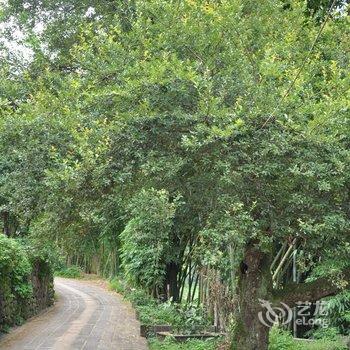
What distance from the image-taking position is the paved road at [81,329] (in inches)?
335

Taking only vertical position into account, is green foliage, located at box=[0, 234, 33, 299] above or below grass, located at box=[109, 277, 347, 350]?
above

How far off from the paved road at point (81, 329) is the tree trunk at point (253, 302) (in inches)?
116

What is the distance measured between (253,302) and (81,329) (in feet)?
18.5

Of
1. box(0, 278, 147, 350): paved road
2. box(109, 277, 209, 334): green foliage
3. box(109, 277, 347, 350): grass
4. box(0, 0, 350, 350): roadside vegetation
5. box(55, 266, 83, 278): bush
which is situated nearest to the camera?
box(0, 0, 350, 350): roadside vegetation

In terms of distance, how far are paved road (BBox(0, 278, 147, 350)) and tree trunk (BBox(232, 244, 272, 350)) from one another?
9.69 ft

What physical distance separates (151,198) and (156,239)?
121 cm

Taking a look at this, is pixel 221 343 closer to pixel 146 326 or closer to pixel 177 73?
pixel 146 326

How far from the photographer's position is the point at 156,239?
5945 mm

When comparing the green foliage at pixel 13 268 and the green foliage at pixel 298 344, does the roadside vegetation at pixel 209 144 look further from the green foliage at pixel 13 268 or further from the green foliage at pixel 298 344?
the green foliage at pixel 13 268

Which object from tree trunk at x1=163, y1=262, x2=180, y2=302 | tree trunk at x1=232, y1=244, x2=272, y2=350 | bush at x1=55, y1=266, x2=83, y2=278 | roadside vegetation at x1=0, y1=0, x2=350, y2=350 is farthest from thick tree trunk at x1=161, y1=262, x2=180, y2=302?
bush at x1=55, y1=266, x2=83, y2=278

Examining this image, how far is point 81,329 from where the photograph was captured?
10383mm

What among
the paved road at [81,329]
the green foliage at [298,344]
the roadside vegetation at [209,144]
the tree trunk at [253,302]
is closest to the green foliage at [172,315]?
the paved road at [81,329]

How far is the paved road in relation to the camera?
850 centimetres

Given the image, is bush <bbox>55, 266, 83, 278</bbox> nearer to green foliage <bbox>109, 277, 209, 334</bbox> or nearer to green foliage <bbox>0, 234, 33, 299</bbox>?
green foliage <bbox>109, 277, 209, 334</bbox>
